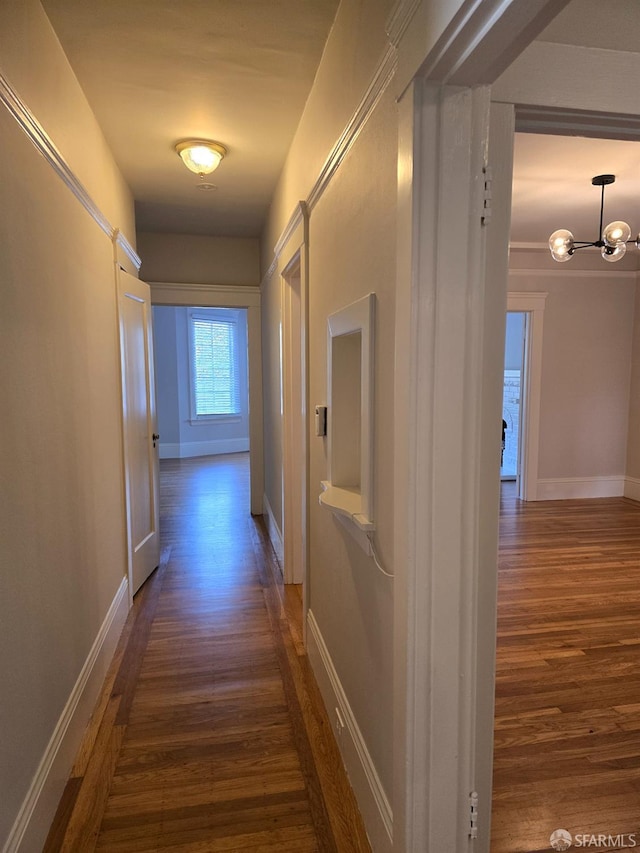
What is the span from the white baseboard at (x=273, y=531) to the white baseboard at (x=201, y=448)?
163 inches

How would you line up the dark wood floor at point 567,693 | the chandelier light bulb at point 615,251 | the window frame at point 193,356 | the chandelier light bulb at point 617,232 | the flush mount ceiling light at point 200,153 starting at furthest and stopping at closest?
the window frame at point 193,356
the chandelier light bulb at point 615,251
the chandelier light bulb at point 617,232
the flush mount ceiling light at point 200,153
the dark wood floor at point 567,693

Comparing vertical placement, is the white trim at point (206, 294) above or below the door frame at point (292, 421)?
above

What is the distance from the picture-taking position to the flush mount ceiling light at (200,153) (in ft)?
9.25

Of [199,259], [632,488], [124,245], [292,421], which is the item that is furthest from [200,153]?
[632,488]

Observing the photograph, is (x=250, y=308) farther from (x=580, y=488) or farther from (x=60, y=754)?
(x=580, y=488)

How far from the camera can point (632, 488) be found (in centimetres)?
564

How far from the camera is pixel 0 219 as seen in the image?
141cm

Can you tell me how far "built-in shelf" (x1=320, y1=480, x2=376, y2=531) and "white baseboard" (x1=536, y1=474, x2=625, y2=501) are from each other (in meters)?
4.43

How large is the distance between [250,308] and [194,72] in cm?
279

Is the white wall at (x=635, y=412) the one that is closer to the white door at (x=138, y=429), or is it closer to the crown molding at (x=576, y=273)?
the crown molding at (x=576, y=273)

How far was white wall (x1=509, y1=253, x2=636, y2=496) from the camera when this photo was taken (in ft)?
18.0

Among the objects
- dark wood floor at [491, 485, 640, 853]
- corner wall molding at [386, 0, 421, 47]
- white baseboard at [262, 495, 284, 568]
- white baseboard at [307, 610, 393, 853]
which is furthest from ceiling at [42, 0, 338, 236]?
dark wood floor at [491, 485, 640, 853]

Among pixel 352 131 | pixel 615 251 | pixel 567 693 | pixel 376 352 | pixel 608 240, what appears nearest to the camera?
pixel 376 352

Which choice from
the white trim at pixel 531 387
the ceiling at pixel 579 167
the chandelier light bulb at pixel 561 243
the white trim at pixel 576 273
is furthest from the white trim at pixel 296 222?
the white trim at pixel 576 273
